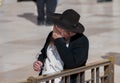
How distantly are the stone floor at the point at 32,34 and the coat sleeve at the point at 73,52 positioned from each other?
326 cm

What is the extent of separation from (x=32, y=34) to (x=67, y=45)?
8111 millimetres

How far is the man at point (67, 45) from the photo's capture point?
4203 mm

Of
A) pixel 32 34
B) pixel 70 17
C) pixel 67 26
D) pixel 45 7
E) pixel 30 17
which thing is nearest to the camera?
Result: pixel 67 26

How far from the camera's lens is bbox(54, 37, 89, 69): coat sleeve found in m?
4.20

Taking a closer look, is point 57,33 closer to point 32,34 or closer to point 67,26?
point 67,26

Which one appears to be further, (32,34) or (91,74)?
(32,34)

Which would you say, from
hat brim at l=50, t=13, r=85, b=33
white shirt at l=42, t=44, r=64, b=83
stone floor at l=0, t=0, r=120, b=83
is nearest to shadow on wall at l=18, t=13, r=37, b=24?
stone floor at l=0, t=0, r=120, b=83

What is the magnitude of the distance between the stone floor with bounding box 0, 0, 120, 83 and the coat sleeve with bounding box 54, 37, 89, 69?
3263 mm

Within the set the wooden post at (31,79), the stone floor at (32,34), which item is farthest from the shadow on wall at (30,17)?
the wooden post at (31,79)

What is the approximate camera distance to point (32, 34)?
12328 millimetres

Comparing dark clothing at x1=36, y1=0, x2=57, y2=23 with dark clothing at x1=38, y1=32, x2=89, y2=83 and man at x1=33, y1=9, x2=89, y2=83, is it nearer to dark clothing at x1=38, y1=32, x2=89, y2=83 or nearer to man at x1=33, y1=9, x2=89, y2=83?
man at x1=33, y1=9, x2=89, y2=83

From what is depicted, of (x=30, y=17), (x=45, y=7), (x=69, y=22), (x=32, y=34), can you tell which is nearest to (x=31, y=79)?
(x=69, y=22)

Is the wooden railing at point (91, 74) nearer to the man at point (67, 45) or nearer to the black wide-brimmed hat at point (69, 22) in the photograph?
the man at point (67, 45)

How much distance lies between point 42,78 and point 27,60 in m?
5.44
